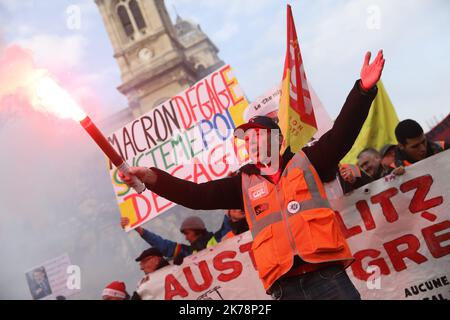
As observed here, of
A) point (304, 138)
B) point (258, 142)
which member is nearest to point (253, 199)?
point (258, 142)

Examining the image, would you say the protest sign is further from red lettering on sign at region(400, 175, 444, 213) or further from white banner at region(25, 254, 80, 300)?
white banner at region(25, 254, 80, 300)

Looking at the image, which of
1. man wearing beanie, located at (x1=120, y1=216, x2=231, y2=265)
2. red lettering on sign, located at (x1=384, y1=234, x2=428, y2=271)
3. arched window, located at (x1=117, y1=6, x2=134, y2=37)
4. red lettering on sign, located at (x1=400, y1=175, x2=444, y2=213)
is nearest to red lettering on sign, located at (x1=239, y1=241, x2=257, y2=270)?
man wearing beanie, located at (x1=120, y1=216, x2=231, y2=265)

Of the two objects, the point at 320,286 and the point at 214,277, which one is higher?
the point at 320,286

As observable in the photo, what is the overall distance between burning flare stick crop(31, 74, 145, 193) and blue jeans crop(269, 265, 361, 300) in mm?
860

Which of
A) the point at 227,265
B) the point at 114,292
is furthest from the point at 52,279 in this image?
the point at 227,265

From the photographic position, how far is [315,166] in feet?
7.50

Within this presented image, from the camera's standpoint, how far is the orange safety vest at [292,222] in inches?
81.4

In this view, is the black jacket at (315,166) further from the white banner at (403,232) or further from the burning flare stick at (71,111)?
the white banner at (403,232)

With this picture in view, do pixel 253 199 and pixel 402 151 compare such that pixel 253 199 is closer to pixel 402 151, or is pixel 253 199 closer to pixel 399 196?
pixel 399 196

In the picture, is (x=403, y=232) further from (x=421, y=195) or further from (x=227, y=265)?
(x=227, y=265)

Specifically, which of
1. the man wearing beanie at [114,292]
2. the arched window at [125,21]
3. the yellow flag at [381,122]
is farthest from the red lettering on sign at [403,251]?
the arched window at [125,21]

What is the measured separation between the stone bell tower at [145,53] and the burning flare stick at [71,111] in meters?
27.4

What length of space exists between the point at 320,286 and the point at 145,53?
3074cm
